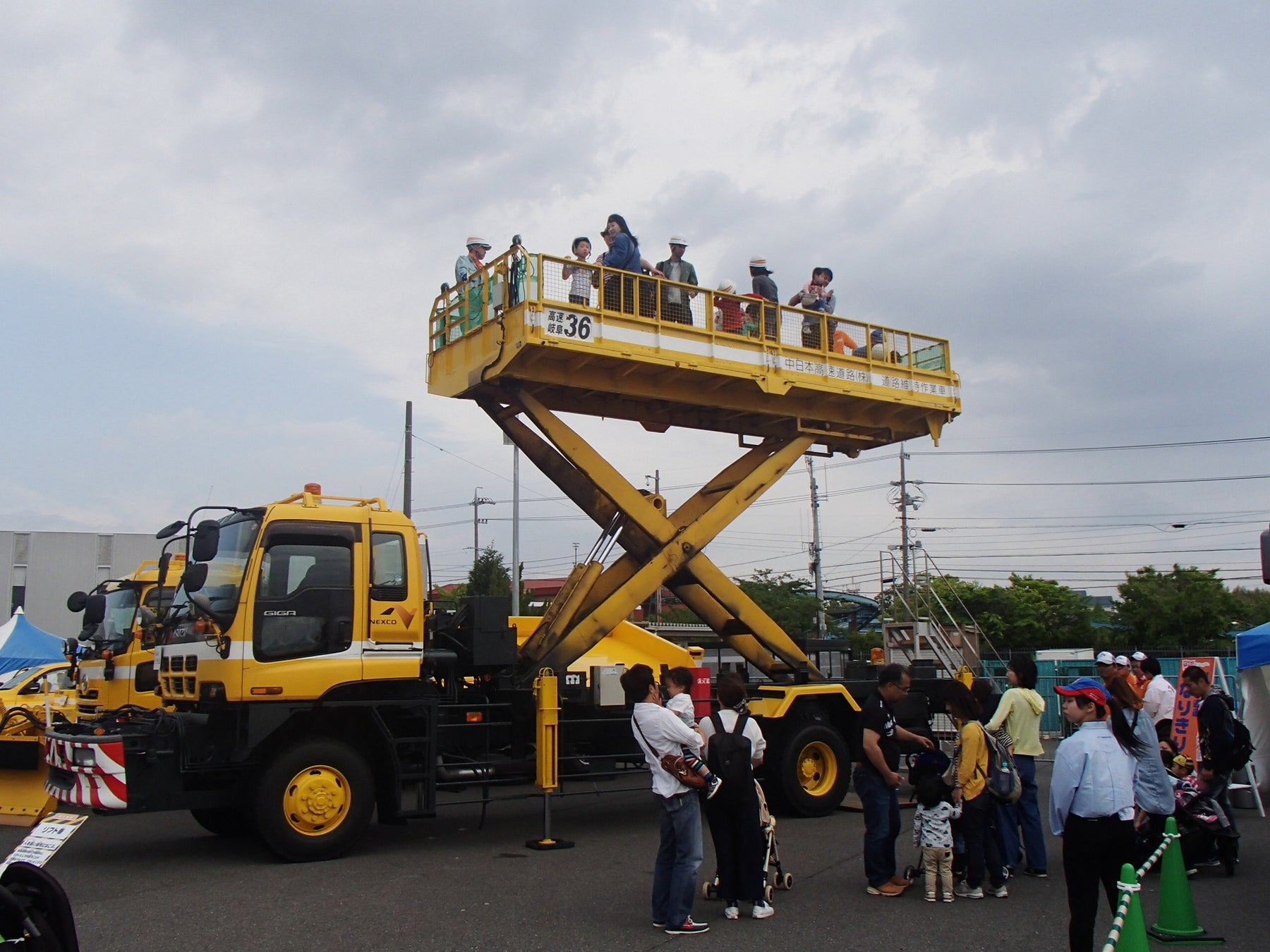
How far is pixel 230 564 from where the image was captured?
8828 millimetres

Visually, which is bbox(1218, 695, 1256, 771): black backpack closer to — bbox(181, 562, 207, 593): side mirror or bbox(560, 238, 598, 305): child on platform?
bbox(560, 238, 598, 305): child on platform

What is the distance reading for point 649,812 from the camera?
11922 mm

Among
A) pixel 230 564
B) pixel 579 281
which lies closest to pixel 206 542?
pixel 230 564

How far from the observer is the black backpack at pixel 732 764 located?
266 inches

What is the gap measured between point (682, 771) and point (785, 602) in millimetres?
31954

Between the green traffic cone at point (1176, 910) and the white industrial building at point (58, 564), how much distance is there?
116 feet

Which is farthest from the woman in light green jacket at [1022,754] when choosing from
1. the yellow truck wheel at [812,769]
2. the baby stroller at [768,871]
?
the yellow truck wheel at [812,769]

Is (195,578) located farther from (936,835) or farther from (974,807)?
(974,807)

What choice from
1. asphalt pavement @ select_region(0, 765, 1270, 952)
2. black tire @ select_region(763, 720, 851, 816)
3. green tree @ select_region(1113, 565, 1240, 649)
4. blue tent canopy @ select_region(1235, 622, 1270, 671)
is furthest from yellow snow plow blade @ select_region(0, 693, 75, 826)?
green tree @ select_region(1113, 565, 1240, 649)

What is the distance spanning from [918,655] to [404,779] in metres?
9.58

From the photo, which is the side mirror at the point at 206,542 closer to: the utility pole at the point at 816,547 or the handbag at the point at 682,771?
the handbag at the point at 682,771

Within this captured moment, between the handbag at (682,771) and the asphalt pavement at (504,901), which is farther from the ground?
the handbag at (682,771)

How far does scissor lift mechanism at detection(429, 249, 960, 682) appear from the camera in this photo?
10.9m

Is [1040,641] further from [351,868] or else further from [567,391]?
[351,868]
